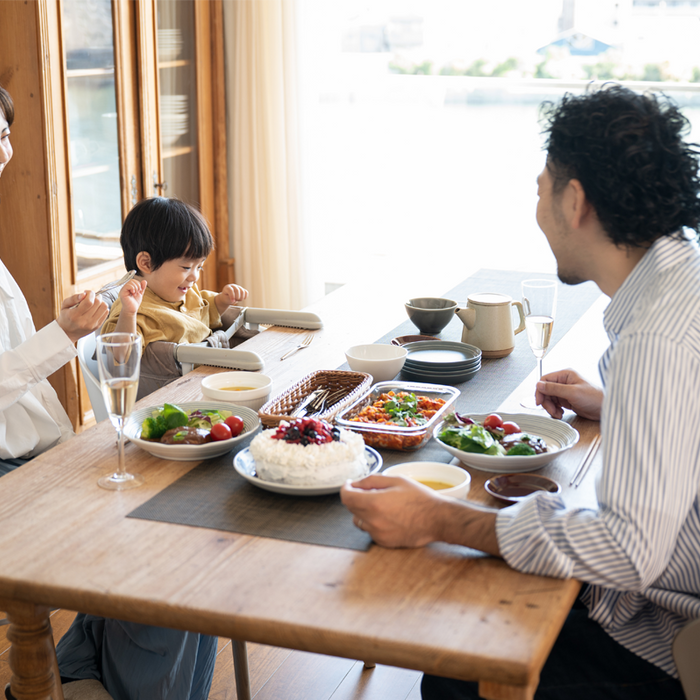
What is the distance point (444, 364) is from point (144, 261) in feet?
2.89

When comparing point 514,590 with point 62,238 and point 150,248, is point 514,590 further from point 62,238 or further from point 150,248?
point 62,238

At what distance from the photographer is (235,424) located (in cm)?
138

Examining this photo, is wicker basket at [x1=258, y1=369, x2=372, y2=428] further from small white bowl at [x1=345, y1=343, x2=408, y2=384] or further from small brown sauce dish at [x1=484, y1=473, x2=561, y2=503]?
small brown sauce dish at [x1=484, y1=473, x2=561, y2=503]

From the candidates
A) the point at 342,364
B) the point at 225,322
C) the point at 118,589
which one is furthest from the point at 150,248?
the point at 118,589

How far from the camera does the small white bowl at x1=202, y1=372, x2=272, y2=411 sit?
1.53m

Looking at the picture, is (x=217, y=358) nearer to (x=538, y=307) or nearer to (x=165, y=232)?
(x=165, y=232)

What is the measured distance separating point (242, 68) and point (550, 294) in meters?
2.89

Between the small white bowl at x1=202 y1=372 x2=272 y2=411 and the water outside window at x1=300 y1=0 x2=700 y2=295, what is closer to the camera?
the small white bowl at x1=202 y1=372 x2=272 y2=411

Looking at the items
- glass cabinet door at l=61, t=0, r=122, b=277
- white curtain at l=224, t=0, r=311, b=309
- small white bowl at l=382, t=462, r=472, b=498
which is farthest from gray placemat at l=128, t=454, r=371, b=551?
white curtain at l=224, t=0, r=311, b=309

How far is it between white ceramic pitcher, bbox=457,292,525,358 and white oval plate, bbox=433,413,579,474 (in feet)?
1.54

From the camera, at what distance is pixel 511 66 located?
152 inches

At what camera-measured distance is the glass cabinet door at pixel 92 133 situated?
2.95 meters

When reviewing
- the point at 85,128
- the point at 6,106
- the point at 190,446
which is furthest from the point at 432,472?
the point at 85,128

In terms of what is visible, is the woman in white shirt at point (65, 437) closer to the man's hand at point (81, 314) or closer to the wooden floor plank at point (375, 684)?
the man's hand at point (81, 314)
